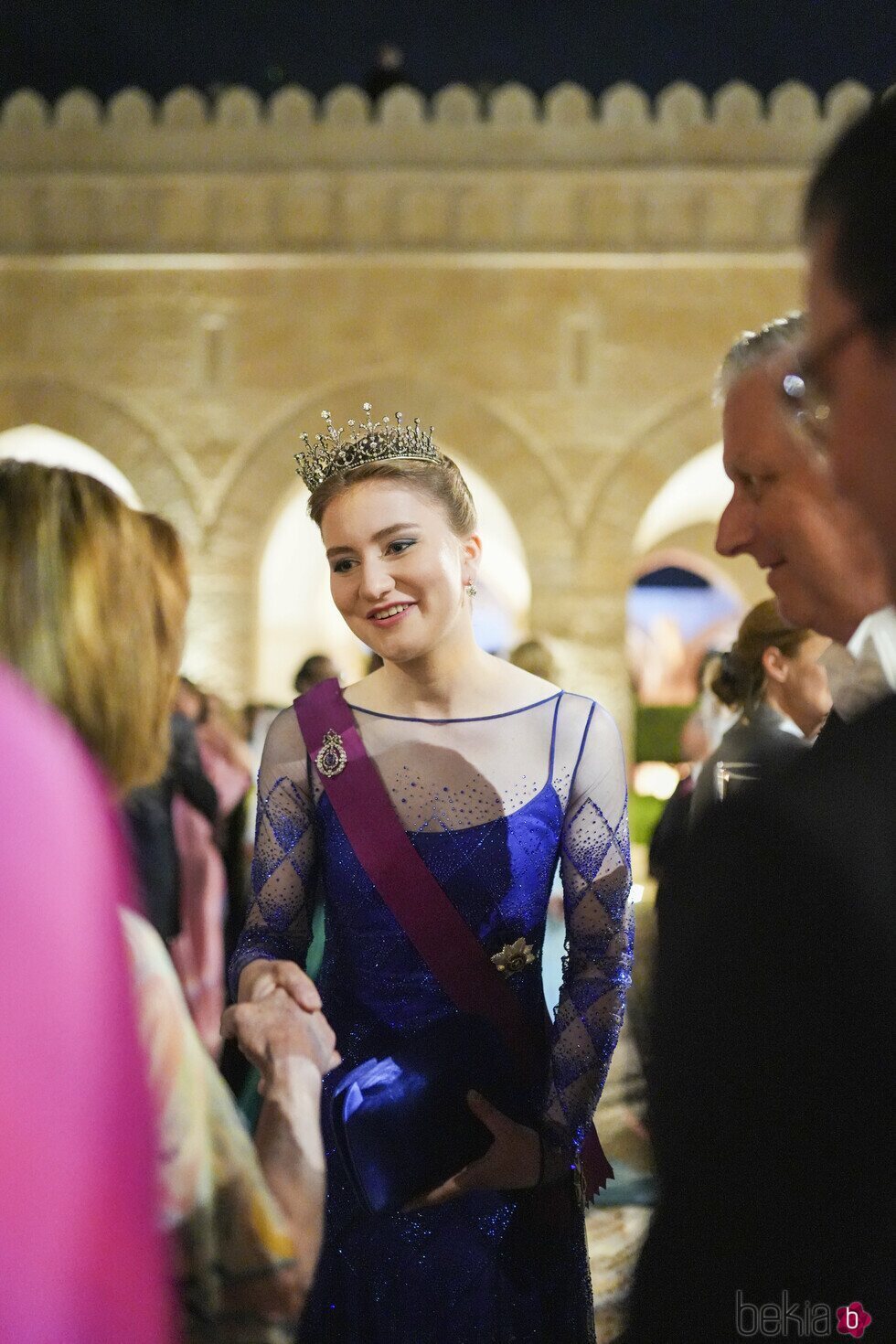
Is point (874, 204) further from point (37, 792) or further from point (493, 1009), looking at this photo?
point (493, 1009)

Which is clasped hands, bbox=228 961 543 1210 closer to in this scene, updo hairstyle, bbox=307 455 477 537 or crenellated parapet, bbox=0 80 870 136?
updo hairstyle, bbox=307 455 477 537

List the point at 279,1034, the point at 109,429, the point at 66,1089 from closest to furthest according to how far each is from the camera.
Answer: the point at 66,1089 < the point at 279,1034 < the point at 109,429

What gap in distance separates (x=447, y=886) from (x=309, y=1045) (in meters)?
0.53

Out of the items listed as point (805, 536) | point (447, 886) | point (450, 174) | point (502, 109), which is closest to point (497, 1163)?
point (447, 886)

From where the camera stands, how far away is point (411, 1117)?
1626 millimetres

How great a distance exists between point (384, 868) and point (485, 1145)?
0.44 m

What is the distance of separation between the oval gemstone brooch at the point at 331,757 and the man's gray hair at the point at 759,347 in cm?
83

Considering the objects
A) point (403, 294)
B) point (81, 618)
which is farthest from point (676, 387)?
point (81, 618)

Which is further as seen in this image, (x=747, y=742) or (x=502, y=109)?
(x=502, y=109)

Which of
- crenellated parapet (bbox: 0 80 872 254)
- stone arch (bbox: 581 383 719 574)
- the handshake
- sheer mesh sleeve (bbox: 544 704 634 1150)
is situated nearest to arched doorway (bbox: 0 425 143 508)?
crenellated parapet (bbox: 0 80 872 254)

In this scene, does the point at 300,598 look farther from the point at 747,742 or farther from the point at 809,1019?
the point at 809,1019

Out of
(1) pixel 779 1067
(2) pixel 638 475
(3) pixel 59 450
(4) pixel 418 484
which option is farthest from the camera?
(3) pixel 59 450

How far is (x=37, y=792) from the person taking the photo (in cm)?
82

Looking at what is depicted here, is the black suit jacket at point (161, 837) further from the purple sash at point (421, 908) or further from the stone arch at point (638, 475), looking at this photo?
the stone arch at point (638, 475)
